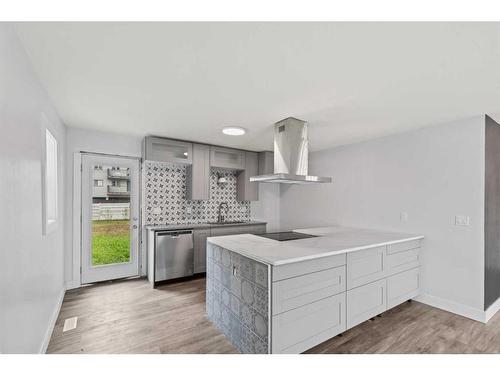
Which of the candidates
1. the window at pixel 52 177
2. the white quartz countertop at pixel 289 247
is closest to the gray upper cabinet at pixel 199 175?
the white quartz countertop at pixel 289 247

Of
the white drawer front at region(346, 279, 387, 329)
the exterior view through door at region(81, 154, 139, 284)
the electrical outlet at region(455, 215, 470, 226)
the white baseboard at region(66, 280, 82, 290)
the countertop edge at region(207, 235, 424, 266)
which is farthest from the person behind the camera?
the exterior view through door at region(81, 154, 139, 284)

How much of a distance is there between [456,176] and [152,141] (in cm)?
384

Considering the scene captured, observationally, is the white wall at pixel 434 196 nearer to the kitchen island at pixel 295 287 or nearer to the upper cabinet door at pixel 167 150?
the kitchen island at pixel 295 287

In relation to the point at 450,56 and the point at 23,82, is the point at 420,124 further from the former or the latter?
the point at 23,82

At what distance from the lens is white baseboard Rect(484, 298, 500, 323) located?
2.52m

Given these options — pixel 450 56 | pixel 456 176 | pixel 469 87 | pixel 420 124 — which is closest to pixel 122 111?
pixel 450 56

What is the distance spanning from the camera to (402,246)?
2730 millimetres

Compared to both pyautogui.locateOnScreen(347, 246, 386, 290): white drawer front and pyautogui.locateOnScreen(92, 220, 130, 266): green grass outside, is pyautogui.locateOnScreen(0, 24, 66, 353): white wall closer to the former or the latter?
pyautogui.locateOnScreen(92, 220, 130, 266): green grass outside

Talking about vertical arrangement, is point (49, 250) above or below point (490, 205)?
below

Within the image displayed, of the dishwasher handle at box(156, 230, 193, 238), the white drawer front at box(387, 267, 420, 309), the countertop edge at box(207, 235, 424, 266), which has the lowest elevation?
the white drawer front at box(387, 267, 420, 309)

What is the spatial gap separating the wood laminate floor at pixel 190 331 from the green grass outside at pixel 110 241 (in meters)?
0.60

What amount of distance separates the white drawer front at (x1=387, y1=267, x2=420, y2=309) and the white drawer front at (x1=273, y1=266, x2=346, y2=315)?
2.79 feet

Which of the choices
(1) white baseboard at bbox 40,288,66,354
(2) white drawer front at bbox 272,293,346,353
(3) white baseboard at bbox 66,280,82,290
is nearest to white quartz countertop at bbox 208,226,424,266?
(2) white drawer front at bbox 272,293,346,353
